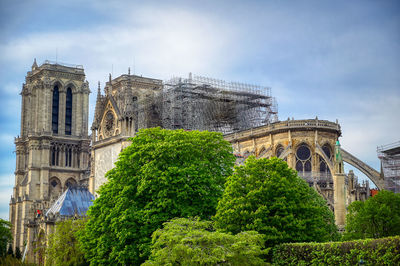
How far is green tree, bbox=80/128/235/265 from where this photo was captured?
3859cm

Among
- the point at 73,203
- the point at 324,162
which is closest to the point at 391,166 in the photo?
the point at 324,162

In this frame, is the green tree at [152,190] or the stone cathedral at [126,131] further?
the stone cathedral at [126,131]

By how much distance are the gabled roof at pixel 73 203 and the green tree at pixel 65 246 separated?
20.3 ft

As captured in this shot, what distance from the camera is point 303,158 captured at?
66.4 m

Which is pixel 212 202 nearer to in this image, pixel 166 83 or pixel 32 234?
pixel 32 234

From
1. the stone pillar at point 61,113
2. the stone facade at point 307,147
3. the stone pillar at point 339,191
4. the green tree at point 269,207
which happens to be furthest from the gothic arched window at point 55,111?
the green tree at point 269,207

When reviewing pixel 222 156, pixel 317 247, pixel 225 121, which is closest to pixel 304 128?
pixel 225 121

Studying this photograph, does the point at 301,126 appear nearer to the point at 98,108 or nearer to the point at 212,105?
the point at 212,105

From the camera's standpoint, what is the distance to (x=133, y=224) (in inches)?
1528

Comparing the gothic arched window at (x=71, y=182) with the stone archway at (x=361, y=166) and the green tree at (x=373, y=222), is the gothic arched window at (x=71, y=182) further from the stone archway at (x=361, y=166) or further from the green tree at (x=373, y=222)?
the green tree at (x=373, y=222)

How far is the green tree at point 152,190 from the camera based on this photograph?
38.6m

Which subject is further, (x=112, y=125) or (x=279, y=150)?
(x=112, y=125)

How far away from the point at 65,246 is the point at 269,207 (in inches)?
806

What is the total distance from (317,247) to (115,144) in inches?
1709
